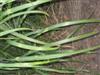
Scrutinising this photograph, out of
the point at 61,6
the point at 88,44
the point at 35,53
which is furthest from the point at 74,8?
the point at 35,53

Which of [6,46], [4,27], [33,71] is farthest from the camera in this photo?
[33,71]

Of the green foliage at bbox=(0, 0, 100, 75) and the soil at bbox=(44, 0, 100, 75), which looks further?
the soil at bbox=(44, 0, 100, 75)

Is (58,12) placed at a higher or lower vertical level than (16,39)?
higher

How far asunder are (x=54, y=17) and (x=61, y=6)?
58mm

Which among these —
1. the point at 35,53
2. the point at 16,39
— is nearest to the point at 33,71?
the point at 35,53

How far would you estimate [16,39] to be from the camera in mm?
973

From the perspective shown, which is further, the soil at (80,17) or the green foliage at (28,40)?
the soil at (80,17)

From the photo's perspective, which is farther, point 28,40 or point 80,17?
point 80,17

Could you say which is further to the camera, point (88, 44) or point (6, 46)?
point (88, 44)

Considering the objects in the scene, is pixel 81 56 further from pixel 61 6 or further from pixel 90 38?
pixel 61 6

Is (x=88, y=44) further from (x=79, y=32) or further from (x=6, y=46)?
(x=6, y=46)

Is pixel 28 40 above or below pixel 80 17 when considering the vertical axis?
below

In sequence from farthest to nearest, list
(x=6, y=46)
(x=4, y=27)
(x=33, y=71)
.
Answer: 1. (x=33, y=71)
2. (x=6, y=46)
3. (x=4, y=27)

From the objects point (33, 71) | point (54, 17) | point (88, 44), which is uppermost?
point (54, 17)
